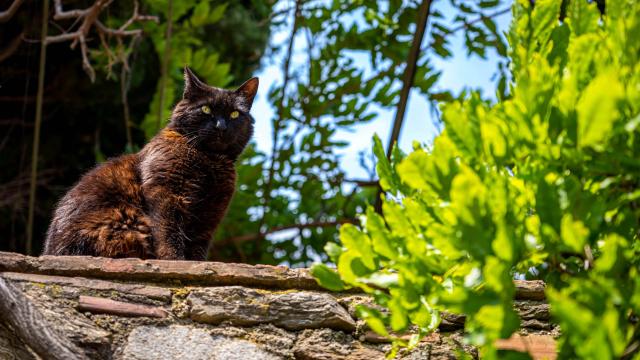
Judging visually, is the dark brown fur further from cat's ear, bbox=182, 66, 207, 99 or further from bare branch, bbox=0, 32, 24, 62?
bare branch, bbox=0, 32, 24, 62

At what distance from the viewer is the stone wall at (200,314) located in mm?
2354

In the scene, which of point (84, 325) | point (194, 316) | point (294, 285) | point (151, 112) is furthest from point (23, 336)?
point (151, 112)

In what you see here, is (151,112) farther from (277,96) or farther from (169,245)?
(169,245)

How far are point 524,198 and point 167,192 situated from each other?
206 centimetres

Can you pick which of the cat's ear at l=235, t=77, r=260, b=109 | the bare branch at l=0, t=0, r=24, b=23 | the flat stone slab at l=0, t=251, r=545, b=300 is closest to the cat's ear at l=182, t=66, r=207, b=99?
the cat's ear at l=235, t=77, r=260, b=109

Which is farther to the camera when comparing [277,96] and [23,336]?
[277,96]

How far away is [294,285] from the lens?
2.60 m

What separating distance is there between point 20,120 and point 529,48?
426 centimetres

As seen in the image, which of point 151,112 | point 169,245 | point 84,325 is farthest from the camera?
point 151,112

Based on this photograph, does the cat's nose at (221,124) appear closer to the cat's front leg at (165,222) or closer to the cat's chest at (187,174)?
the cat's chest at (187,174)

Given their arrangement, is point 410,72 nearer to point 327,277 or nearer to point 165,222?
point 165,222

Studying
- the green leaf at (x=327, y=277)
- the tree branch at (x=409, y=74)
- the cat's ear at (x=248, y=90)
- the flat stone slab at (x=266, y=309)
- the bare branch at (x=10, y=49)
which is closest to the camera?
the green leaf at (x=327, y=277)

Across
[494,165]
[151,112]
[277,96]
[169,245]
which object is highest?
[277,96]

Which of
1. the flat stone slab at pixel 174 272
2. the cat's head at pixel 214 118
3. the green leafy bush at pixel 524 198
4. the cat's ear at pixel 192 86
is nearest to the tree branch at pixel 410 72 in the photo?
the cat's head at pixel 214 118
